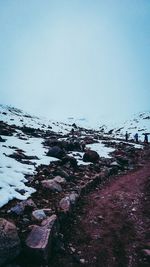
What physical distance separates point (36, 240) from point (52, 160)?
910 cm

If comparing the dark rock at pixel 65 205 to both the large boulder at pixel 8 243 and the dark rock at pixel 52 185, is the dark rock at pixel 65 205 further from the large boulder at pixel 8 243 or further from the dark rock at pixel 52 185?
the large boulder at pixel 8 243

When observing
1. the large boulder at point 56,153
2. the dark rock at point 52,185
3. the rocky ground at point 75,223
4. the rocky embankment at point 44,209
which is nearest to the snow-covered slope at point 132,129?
the large boulder at point 56,153

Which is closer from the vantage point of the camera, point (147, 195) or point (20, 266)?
point (20, 266)

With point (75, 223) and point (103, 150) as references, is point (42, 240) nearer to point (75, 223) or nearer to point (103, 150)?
point (75, 223)

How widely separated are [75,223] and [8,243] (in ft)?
10.8

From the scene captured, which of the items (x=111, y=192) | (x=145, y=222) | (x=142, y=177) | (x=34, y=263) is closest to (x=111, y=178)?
(x=142, y=177)

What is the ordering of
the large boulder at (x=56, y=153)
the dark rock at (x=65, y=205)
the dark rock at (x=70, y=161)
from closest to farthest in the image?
1. the dark rock at (x=65, y=205)
2. the dark rock at (x=70, y=161)
3. the large boulder at (x=56, y=153)

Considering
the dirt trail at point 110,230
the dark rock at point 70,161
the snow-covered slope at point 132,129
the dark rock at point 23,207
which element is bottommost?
the dirt trail at point 110,230

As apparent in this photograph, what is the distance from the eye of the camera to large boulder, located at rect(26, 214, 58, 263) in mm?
6146

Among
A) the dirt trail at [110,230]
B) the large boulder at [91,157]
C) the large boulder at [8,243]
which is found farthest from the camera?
the large boulder at [91,157]

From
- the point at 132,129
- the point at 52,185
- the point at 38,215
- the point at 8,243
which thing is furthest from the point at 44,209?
the point at 132,129

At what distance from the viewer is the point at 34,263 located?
612 centimetres

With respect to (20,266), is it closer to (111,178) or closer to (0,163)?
(0,163)

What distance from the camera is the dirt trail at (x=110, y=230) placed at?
689 cm
